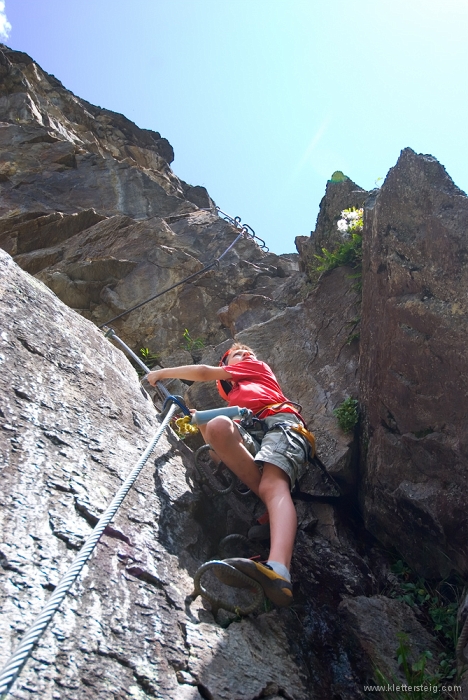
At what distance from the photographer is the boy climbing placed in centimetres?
376

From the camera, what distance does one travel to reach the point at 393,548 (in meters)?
5.34

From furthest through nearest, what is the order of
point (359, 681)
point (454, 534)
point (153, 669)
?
point (454, 534) → point (359, 681) → point (153, 669)

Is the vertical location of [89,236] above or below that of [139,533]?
above

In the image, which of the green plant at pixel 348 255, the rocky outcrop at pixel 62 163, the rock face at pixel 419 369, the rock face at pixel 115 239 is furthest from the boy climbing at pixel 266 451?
the rocky outcrop at pixel 62 163

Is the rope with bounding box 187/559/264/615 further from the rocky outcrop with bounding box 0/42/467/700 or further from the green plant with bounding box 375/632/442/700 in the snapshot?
the green plant with bounding box 375/632/442/700

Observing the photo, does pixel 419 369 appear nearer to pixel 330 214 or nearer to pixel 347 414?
pixel 347 414

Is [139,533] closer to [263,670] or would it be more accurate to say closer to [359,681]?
[263,670]

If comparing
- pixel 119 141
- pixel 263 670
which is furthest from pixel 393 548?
pixel 119 141

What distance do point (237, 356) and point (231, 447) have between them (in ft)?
5.04

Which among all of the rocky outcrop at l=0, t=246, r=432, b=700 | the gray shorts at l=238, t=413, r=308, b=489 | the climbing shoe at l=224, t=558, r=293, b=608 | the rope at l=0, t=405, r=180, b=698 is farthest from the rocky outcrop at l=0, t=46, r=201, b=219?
the rope at l=0, t=405, r=180, b=698

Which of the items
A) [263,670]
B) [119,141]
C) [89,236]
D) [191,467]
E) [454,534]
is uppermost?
[119,141]

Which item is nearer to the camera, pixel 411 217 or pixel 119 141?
pixel 411 217

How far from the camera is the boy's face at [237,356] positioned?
5.98 meters

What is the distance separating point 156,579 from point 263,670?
2.62ft
